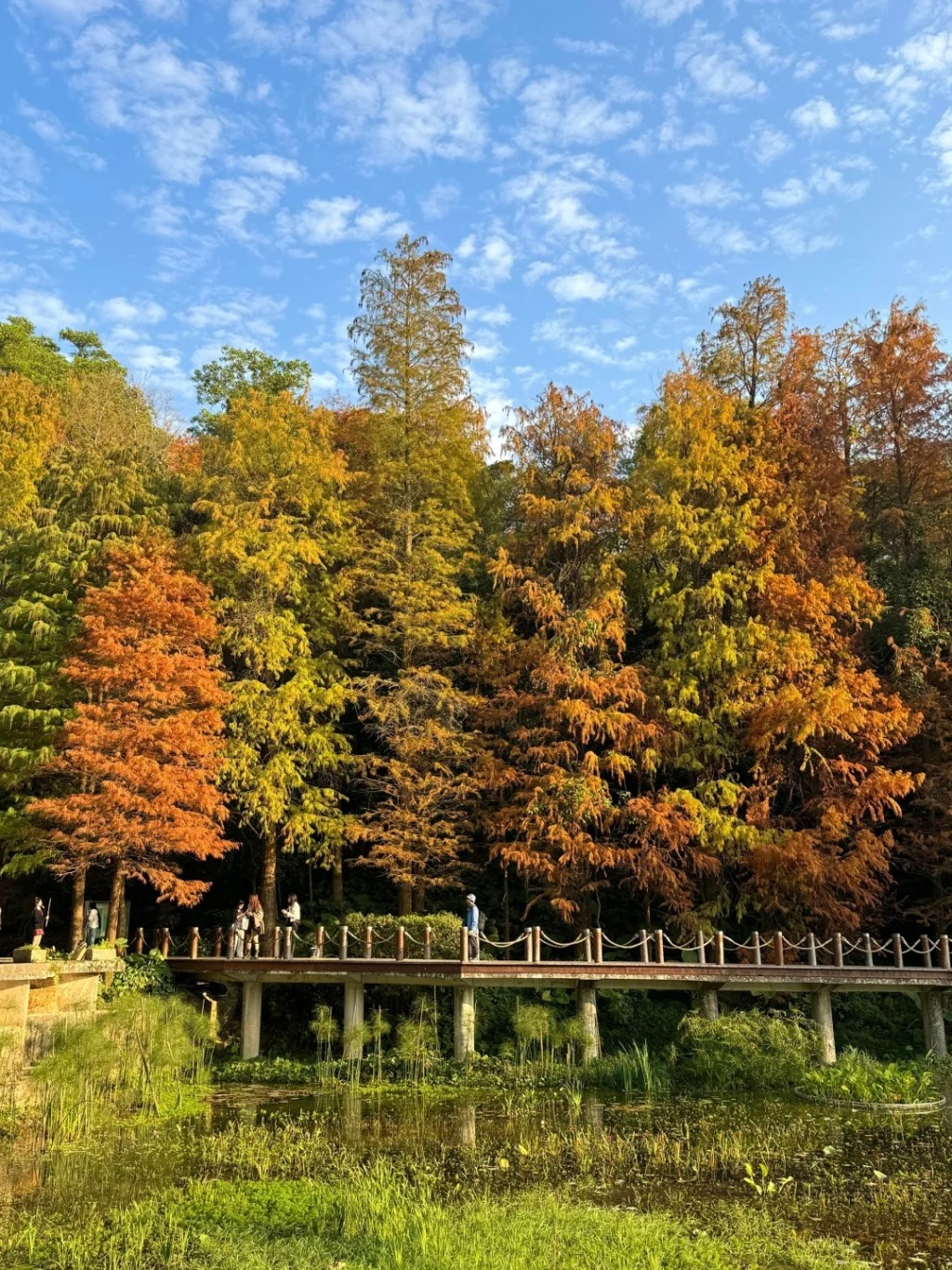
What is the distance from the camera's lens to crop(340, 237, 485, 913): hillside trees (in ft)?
65.6

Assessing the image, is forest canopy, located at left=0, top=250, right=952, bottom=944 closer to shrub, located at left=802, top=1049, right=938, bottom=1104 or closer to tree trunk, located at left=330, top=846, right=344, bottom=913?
tree trunk, located at left=330, top=846, right=344, bottom=913

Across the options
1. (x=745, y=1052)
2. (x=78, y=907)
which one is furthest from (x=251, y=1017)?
(x=745, y=1052)

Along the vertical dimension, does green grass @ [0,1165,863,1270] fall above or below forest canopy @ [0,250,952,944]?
below

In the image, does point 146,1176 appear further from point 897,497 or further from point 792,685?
point 897,497

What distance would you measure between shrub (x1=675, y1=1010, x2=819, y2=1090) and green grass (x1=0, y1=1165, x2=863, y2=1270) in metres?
7.44

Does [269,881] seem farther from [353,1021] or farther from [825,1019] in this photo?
[825,1019]

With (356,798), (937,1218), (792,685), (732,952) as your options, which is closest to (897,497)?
(792,685)

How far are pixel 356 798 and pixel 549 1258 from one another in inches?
698

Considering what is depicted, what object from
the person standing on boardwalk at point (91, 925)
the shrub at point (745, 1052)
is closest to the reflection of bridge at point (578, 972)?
the person standing on boardwalk at point (91, 925)

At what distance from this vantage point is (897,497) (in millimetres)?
24938

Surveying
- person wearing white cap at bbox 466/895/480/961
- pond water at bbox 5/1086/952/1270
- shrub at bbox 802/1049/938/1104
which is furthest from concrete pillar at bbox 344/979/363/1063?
Result: shrub at bbox 802/1049/938/1104

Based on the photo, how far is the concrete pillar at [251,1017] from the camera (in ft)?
56.0

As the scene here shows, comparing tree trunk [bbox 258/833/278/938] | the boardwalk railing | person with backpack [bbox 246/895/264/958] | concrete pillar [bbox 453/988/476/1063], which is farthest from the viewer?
A: tree trunk [bbox 258/833/278/938]

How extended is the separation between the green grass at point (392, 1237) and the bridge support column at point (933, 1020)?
12.8m
